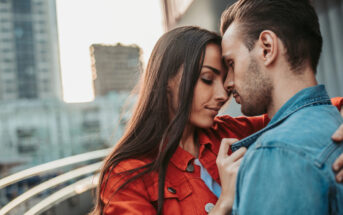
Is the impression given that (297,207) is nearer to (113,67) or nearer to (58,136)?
(58,136)

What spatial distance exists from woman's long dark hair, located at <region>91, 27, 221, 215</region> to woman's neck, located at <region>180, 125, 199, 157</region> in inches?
5.3

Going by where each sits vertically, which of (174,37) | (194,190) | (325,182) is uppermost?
(174,37)

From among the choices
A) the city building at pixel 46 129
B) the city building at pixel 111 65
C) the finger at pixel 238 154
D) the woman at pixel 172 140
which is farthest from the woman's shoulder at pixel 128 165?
the city building at pixel 111 65

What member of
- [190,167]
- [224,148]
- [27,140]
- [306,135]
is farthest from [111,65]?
[306,135]

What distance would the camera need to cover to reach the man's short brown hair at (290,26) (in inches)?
43.3

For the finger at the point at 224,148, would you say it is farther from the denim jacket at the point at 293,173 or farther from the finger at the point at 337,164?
the finger at the point at 337,164

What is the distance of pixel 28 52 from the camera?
58.7 m

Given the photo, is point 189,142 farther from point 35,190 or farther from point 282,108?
point 35,190

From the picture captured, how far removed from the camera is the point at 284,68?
1082 millimetres

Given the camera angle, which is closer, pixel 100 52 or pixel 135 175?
pixel 135 175

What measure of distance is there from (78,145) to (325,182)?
61.1m

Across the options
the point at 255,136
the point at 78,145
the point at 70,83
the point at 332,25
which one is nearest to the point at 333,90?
the point at 332,25

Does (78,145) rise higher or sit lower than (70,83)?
lower

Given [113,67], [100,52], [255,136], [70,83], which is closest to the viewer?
[255,136]
